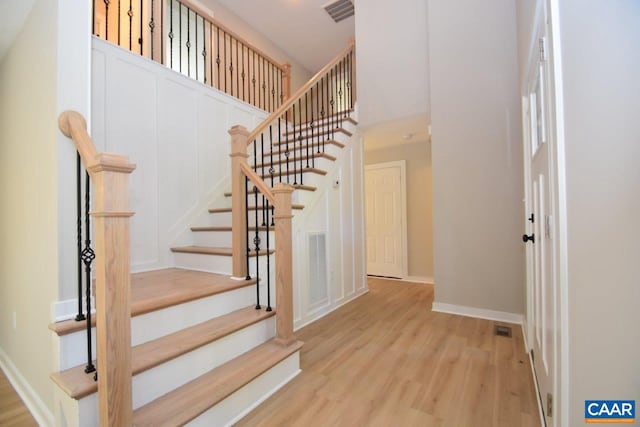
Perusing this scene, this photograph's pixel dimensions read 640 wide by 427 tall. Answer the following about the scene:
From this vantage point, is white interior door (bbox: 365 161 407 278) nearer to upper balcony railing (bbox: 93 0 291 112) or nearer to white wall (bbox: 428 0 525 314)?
white wall (bbox: 428 0 525 314)

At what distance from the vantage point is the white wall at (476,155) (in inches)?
113

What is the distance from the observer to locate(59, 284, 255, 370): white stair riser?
1.33m

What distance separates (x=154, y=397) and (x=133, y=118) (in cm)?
232

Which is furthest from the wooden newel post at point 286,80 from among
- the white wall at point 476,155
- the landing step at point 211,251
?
the landing step at point 211,251

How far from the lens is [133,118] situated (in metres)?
2.56

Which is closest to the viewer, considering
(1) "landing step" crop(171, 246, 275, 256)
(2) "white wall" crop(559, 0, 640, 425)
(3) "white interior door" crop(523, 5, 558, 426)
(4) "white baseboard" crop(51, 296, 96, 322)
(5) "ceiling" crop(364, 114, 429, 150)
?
(2) "white wall" crop(559, 0, 640, 425)

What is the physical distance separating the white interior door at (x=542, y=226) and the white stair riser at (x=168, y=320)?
6.05 feet

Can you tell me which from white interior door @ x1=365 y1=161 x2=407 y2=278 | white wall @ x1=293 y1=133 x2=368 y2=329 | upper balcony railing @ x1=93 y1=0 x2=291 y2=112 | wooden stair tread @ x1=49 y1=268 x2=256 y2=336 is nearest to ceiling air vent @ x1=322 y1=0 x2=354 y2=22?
upper balcony railing @ x1=93 y1=0 x2=291 y2=112

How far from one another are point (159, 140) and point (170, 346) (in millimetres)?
2057

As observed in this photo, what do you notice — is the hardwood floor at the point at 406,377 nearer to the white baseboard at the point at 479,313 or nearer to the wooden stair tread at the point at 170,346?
the white baseboard at the point at 479,313

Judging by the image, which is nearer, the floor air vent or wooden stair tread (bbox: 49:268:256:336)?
wooden stair tread (bbox: 49:268:256:336)

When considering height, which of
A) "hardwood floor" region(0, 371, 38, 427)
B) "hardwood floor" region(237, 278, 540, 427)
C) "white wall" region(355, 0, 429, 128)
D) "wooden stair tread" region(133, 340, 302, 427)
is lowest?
"hardwood floor" region(237, 278, 540, 427)

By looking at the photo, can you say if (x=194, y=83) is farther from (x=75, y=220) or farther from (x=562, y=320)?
(x=562, y=320)

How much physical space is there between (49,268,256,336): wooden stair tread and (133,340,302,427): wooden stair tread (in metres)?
0.46
